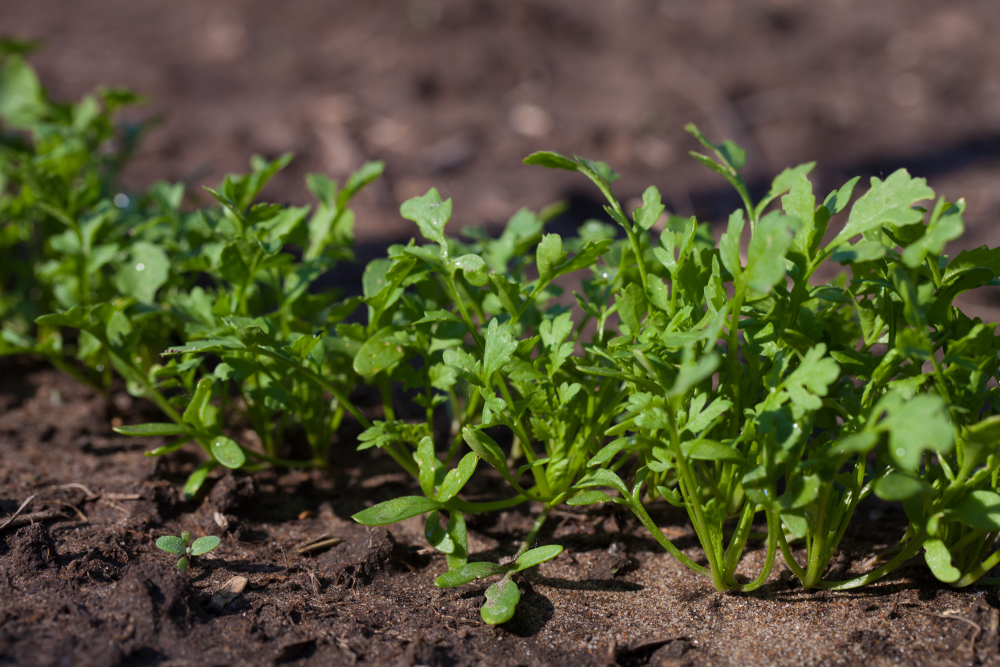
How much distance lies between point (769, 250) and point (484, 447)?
26.0 inches

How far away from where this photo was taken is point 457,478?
5.06 feet

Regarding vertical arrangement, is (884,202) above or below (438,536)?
above

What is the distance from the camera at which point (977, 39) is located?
15.9ft

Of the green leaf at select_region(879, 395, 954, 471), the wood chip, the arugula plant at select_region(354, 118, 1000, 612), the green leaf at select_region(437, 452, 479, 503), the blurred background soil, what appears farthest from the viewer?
the blurred background soil

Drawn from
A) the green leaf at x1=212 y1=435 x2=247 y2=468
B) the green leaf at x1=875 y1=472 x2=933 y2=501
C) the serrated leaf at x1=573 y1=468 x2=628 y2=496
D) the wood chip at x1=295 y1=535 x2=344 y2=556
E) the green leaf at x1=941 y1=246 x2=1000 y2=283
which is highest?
the green leaf at x1=941 y1=246 x2=1000 y2=283

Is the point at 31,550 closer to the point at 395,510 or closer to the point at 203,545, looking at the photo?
the point at 203,545

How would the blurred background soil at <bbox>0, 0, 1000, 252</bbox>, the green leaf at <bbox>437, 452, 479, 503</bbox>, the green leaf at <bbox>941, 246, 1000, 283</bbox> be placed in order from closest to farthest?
the green leaf at <bbox>941, 246, 1000, 283</bbox>
the green leaf at <bbox>437, 452, 479, 503</bbox>
the blurred background soil at <bbox>0, 0, 1000, 252</bbox>

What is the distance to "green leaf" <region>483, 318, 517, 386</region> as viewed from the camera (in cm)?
150

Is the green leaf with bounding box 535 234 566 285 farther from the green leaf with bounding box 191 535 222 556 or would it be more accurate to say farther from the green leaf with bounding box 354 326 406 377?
the green leaf with bounding box 191 535 222 556

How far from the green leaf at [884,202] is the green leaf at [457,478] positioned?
2.61 feet

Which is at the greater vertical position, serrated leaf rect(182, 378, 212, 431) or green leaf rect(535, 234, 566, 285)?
green leaf rect(535, 234, 566, 285)

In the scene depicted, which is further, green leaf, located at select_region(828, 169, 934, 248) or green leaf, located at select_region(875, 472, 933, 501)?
green leaf, located at select_region(828, 169, 934, 248)

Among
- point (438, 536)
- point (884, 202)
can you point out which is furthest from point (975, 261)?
point (438, 536)

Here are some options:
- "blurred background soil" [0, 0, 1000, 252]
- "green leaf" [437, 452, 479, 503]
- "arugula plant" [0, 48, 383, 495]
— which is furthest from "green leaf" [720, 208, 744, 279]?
"blurred background soil" [0, 0, 1000, 252]
